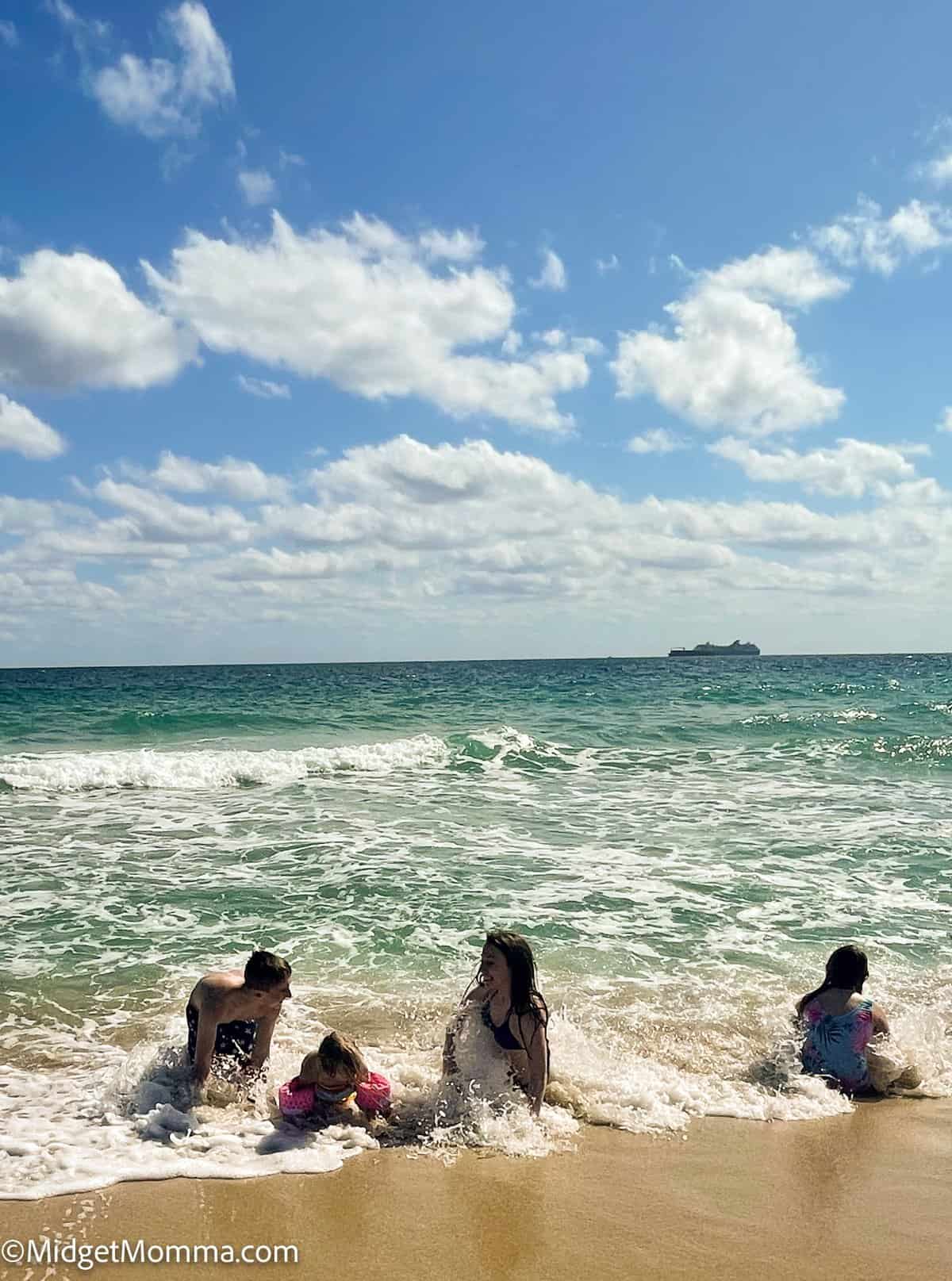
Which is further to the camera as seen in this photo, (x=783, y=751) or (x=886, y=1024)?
(x=783, y=751)

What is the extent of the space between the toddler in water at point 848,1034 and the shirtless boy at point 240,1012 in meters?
3.30

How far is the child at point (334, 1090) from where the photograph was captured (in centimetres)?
498

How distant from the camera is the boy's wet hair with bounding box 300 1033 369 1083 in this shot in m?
5.02

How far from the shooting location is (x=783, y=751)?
22172 mm

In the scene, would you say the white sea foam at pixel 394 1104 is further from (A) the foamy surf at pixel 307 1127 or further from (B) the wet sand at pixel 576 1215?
(B) the wet sand at pixel 576 1215

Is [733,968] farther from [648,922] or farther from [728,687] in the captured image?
[728,687]

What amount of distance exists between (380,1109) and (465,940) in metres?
3.62

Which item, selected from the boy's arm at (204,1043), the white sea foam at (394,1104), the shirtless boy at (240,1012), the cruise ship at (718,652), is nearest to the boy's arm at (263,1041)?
the shirtless boy at (240,1012)

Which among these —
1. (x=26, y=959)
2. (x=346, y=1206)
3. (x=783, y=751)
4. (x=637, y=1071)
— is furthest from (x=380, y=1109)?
(x=783, y=751)

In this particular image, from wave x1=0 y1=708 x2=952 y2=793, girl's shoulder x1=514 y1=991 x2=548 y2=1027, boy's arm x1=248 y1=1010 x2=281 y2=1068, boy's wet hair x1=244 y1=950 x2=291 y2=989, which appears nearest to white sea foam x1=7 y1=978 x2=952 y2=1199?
boy's arm x1=248 y1=1010 x2=281 y2=1068

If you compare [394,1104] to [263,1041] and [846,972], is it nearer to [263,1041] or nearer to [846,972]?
[263,1041]

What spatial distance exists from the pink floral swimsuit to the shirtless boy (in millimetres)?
3271

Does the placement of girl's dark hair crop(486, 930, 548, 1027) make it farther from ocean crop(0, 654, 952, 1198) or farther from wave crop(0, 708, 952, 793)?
wave crop(0, 708, 952, 793)

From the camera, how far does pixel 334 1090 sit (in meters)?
5.00
